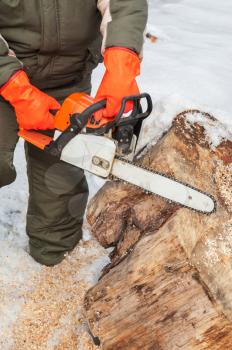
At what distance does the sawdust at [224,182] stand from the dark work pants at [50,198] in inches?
31.1

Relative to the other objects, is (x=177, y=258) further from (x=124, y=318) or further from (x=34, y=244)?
(x=34, y=244)

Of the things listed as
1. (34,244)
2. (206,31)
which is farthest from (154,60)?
(34,244)

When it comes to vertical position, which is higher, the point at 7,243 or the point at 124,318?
the point at 124,318

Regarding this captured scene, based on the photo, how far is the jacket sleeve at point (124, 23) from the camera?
71.3 inches

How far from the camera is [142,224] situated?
6.28 ft

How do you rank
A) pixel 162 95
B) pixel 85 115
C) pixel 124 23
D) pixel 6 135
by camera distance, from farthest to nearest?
pixel 162 95 → pixel 6 135 → pixel 124 23 → pixel 85 115

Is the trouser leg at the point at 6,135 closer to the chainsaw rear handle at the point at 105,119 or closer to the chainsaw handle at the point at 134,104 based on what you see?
the chainsaw rear handle at the point at 105,119

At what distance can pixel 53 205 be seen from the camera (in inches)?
98.1

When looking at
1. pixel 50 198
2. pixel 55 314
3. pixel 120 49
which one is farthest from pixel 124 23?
pixel 55 314

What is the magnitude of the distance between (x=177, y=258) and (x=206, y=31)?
3971 mm

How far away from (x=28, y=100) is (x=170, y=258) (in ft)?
2.60

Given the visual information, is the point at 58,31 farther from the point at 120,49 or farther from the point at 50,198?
the point at 50,198

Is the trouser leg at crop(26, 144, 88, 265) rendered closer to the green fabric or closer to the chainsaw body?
the chainsaw body

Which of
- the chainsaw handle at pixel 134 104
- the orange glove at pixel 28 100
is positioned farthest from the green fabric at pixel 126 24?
the orange glove at pixel 28 100
